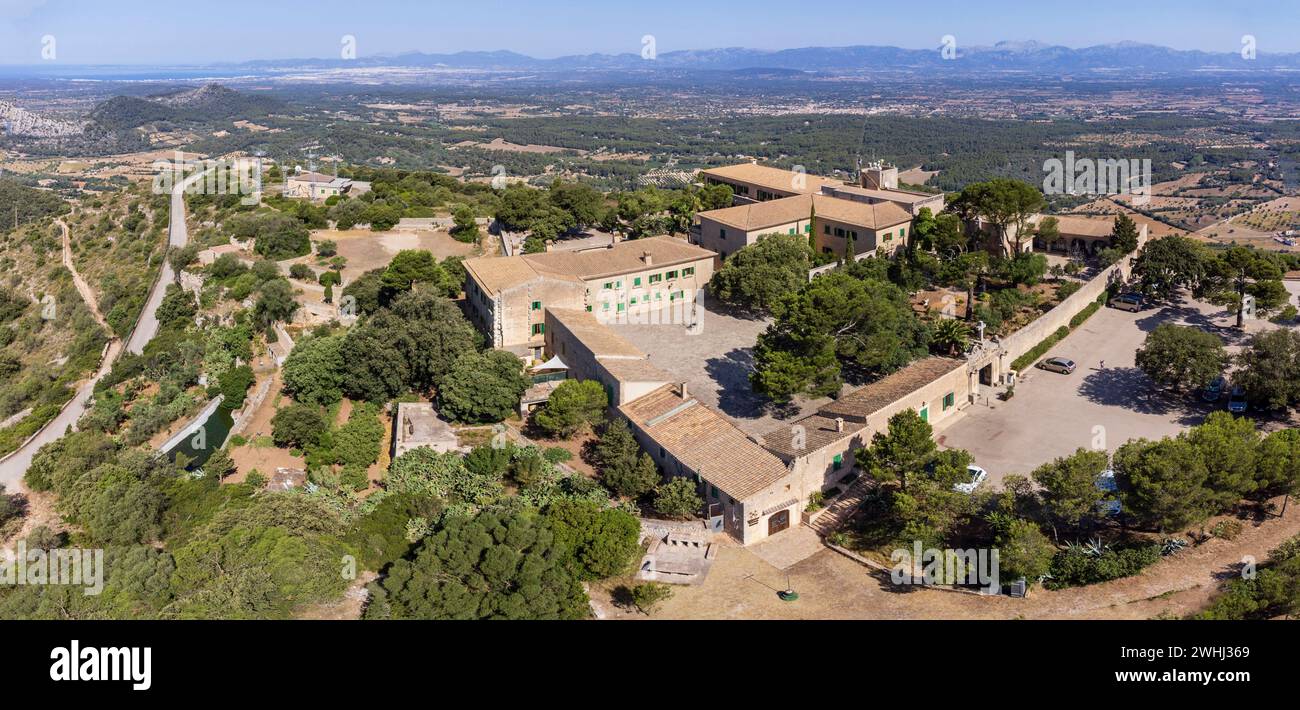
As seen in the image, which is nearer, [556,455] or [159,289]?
[556,455]

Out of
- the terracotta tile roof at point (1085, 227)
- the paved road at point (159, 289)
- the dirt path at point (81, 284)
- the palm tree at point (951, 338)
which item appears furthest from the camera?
the dirt path at point (81, 284)

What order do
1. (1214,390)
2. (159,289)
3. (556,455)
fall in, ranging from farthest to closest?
(159,289) < (1214,390) < (556,455)

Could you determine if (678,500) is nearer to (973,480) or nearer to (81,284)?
(973,480)

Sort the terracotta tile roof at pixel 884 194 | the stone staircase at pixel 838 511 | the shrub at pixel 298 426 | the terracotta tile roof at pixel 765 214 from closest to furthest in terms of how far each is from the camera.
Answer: the stone staircase at pixel 838 511 < the shrub at pixel 298 426 < the terracotta tile roof at pixel 765 214 < the terracotta tile roof at pixel 884 194

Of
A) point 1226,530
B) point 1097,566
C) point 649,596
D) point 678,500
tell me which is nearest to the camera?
point 649,596

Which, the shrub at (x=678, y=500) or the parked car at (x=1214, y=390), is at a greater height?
the parked car at (x=1214, y=390)

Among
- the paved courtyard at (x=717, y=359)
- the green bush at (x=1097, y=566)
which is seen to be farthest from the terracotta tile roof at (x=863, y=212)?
the green bush at (x=1097, y=566)

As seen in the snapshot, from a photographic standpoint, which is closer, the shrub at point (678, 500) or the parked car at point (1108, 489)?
the parked car at point (1108, 489)

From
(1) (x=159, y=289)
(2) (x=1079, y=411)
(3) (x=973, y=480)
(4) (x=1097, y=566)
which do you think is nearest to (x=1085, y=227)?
(2) (x=1079, y=411)

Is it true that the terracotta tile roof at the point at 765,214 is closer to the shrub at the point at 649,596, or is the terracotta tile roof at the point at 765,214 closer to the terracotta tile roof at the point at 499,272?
the terracotta tile roof at the point at 499,272
